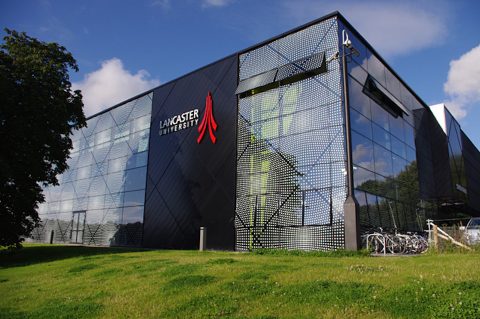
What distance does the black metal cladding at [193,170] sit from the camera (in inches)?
837

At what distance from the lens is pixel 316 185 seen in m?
17.4

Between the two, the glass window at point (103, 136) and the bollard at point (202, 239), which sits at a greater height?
the glass window at point (103, 136)

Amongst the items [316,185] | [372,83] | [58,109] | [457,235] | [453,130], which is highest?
[453,130]

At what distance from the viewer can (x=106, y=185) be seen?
31.9 m

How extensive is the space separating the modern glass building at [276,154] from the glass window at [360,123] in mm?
74

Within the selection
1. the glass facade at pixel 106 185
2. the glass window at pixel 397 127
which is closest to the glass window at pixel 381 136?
the glass window at pixel 397 127

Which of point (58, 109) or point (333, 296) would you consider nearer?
point (333, 296)

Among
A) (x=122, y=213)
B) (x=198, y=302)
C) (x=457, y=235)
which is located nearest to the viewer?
(x=198, y=302)

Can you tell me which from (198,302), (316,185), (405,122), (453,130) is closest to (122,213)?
(316,185)

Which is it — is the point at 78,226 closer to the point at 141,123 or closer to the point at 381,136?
the point at 141,123

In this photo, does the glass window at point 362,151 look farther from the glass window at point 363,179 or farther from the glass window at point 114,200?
the glass window at point 114,200

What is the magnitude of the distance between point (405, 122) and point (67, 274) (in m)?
23.6

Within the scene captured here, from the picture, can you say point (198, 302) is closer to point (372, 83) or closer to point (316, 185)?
point (316, 185)

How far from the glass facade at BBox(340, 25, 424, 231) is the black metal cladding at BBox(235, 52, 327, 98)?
199 cm
